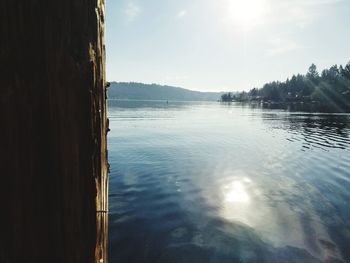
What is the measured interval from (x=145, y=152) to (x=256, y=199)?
35.8 feet

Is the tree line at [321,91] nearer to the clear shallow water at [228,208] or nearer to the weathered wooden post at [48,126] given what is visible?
the clear shallow water at [228,208]

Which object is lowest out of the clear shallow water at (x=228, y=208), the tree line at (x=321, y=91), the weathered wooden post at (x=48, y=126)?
the clear shallow water at (x=228, y=208)

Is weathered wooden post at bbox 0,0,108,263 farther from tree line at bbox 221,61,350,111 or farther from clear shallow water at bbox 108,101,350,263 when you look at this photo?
tree line at bbox 221,61,350,111

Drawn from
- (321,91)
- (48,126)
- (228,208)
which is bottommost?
(228,208)

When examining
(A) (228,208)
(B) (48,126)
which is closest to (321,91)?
(A) (228,208)

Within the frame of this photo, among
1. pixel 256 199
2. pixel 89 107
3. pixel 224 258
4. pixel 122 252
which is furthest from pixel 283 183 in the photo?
pixel 89 107

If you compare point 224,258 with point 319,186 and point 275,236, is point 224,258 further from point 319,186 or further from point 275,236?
point 319,186

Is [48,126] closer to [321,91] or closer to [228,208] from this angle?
[228,208]

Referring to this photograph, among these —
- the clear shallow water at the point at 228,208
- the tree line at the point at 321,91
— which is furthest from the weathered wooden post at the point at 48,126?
the tree line at the point at 321,91

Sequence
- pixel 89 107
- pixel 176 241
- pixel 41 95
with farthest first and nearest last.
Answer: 1. pixel 176 241
2. pixel 89 107
3. pixel 41 95

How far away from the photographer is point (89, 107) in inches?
68.8

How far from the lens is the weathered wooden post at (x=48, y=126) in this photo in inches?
57.9

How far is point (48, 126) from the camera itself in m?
1.59

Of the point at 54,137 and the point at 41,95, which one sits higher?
the point at 41,95
